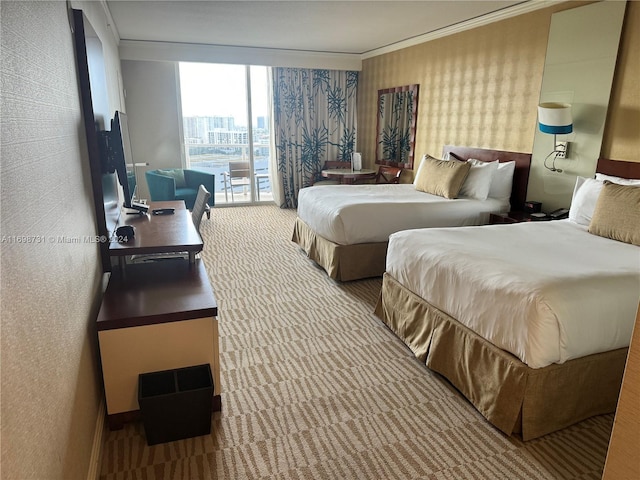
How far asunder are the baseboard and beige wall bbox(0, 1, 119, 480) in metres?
0.05

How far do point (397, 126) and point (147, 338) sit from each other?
4857 millimetres

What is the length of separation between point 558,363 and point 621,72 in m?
2.52

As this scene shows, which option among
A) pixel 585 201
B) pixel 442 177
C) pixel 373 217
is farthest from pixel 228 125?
pixel 585 201

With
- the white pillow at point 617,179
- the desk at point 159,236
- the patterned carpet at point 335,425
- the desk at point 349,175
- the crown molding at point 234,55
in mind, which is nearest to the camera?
the patterned carpet at point 335,425

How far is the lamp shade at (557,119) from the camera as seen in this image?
10.8ft

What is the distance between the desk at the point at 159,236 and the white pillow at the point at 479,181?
8.73 feet

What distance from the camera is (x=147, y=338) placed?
186 centimetres

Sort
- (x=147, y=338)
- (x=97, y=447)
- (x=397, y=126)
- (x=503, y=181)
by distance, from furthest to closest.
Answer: (x=397, y=126) < (x=503, y=181) < (x=147, y=338) < (x=97, y=447)

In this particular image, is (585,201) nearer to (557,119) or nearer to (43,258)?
(557,119)

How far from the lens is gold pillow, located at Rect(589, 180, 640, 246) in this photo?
8.49 feet

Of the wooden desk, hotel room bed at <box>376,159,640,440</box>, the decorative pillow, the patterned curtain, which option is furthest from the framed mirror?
the wooden desk

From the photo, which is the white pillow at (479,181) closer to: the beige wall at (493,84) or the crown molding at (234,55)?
the beige wall at (493,84)

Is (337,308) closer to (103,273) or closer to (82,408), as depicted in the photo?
(103,273)

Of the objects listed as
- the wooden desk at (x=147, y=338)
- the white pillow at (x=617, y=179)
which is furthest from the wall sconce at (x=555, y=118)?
the wooden desk at (x=147, y=338)
